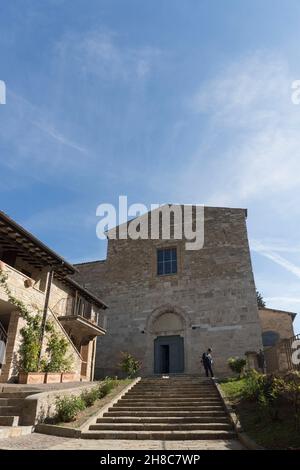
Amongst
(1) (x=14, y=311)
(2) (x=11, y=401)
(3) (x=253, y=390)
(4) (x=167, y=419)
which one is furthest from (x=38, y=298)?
(3) (x=253, y=390)

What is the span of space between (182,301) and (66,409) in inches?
481

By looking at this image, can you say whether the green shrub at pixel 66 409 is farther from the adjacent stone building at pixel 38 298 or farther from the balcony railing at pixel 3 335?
the balcony railing at pixel 3 335

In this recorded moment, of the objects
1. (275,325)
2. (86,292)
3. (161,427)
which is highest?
(86,292)

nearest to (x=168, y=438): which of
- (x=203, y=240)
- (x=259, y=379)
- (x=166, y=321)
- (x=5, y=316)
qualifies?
(x=259, y=379)

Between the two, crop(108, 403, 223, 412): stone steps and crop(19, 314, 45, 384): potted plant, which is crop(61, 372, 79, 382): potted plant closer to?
crop(19, 314, 45, 384): potted plant

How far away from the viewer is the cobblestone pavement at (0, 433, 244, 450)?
5930 mm

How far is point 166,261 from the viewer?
853 inches

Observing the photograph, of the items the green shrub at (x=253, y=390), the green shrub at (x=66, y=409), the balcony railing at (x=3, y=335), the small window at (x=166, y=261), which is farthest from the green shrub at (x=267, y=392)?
the small window at (x=166, y=261)

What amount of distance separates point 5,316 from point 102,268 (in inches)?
435

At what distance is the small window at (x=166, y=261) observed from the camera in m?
21.3

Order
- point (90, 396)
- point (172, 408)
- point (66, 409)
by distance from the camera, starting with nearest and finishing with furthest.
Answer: point (66, 409) < point (172, 408) < point (90, 396)

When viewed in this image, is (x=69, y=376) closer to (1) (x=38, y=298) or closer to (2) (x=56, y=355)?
(2) (x=56, y=355)

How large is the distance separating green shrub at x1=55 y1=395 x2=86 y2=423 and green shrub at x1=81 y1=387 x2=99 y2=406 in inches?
44.6

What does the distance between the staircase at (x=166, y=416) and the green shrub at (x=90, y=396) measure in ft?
1.97
